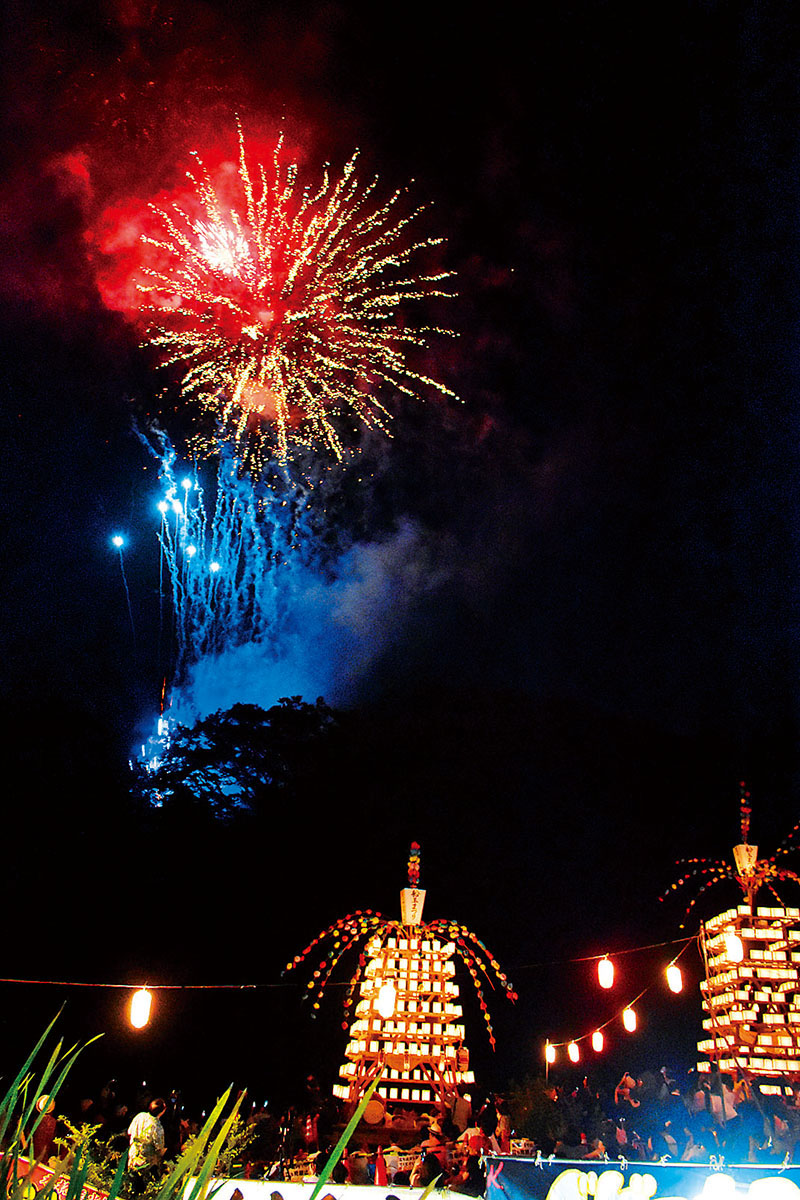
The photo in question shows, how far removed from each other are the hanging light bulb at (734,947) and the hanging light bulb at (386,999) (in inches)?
236

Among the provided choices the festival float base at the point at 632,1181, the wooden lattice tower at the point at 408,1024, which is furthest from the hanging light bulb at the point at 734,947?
the festival float base at the point at 632,1181

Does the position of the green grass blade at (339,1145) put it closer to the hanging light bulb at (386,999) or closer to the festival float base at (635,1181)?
the festival float base at (635,1181)

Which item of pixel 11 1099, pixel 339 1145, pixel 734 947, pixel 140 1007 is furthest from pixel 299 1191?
pixel 734 947

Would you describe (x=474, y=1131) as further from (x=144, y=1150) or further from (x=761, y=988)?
(x=761, y=988)

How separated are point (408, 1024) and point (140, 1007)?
494 centimetres

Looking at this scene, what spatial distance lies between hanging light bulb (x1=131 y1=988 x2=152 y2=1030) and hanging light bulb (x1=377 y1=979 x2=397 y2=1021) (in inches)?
153

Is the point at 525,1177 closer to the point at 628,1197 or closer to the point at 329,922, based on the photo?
the point at 628,1197

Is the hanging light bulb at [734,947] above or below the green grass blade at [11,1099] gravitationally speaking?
above

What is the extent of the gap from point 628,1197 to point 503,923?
15831 millimetres

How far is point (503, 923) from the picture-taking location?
2044cm

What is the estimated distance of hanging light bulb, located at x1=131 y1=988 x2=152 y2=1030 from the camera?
12.0 metres

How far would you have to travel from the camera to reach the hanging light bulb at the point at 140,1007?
1200 cm

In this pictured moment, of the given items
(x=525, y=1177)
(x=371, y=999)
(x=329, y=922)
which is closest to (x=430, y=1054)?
(x=371, y=999)

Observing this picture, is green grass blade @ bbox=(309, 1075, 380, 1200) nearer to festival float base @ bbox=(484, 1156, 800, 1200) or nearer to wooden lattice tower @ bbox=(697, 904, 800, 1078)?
festival float base @ bbox=(484, 1156, 800, 1200)
